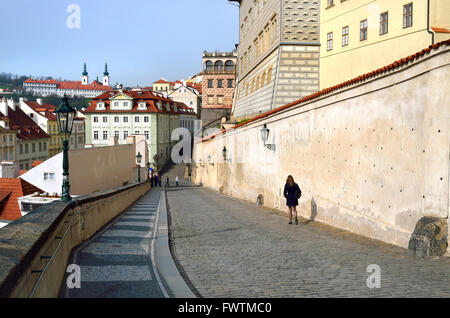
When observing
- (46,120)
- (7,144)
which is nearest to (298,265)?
(7,144)

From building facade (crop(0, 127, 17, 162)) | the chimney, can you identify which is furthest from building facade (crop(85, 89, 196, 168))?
building facade (crop(0, 127, 17, 162))

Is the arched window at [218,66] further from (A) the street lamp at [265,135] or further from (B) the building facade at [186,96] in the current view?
(A) the street lamp at [265,135]

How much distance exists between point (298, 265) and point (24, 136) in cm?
6934

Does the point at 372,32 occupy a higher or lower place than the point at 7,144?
higher

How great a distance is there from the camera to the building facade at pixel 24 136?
6538cm

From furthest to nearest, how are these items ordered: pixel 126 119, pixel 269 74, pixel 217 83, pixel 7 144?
pixel 126 119
pixel 217 83
pixel 7 144
pixel 269 74

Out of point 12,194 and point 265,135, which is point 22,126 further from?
point 265,135

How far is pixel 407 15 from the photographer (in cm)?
1967

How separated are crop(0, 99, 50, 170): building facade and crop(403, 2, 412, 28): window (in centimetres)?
5693

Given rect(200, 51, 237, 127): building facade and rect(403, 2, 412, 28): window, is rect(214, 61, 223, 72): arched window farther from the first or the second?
rect(403, 2, 412, 28): window

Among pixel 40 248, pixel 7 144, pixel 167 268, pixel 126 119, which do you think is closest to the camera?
pixel 40 248

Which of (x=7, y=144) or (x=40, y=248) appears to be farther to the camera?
(x=7, y=144)

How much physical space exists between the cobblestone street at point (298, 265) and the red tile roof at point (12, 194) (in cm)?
1907

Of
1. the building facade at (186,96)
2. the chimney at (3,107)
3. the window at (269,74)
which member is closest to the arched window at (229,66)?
the chimney at (3,107)
